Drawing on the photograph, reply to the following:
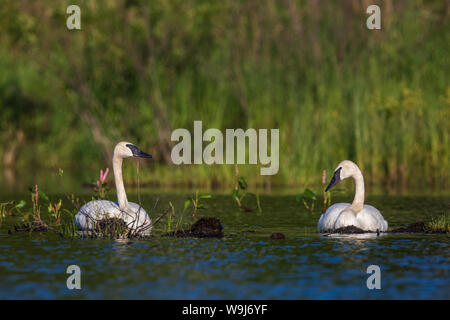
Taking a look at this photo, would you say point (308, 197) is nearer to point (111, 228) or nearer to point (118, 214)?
point (118, 214)

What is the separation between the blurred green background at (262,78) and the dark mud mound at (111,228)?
824 centimetres

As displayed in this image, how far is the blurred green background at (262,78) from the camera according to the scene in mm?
22031

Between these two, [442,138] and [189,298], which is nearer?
[189,298]

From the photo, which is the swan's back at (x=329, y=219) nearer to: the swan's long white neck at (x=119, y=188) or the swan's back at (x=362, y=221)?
the swan's back at (x=362, y=221)

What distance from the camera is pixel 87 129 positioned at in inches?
998

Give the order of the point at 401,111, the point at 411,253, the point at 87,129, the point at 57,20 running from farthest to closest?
1. the point at 87,129
2. the point at 57,20
3. the point at 401,111
4. the point at 411,253

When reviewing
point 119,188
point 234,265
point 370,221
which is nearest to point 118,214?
point 119,188

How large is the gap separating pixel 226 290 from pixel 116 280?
1.31 meters

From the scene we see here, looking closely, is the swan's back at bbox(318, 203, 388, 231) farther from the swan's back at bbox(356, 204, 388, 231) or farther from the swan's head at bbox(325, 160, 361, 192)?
the swan's head at bbox(325, 160, 361, 192)

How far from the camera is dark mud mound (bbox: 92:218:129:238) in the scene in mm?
13969

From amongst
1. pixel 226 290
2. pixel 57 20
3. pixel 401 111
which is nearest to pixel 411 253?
pixel 226 290

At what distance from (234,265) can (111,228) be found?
307 cm

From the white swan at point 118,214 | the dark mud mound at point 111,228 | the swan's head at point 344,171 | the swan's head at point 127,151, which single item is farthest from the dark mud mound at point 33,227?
the swan's head at point 344,171
